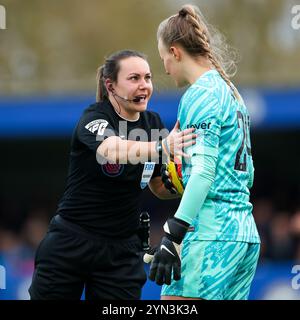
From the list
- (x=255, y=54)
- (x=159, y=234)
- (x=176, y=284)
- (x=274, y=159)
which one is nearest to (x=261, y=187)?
(x=274, y=159)

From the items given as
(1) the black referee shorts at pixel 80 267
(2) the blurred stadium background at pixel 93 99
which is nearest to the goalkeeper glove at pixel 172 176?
(1) the black referee shorts at pixel 80 267

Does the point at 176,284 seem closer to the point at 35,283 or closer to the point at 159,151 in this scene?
the point at 159,151

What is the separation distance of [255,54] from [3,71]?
18.6 feet

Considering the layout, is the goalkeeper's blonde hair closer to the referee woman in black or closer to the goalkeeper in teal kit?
the goalkeeper in teal kit

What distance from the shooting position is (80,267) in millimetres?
5086

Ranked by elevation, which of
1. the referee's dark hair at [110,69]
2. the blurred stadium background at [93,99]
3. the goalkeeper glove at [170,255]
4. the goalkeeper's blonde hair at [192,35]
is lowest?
the goalkeeper glove at [170,255]

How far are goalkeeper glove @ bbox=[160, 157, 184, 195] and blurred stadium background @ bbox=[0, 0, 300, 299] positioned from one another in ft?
2.78

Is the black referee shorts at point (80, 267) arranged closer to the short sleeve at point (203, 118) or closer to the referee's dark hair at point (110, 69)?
the referee's dark hair at point (110, 69)

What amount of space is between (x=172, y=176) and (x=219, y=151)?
0.73m

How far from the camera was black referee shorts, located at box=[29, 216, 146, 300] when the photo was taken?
5.07 meters

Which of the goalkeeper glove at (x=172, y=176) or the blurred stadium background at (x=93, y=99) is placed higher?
the blurred stadium background at (x=93, y=99)

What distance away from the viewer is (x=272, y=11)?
64.7 feet

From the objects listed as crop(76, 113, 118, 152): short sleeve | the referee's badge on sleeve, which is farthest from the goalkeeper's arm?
crop(76, 113, 118, 152): short sleeve

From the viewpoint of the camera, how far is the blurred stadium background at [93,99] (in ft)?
33.9
